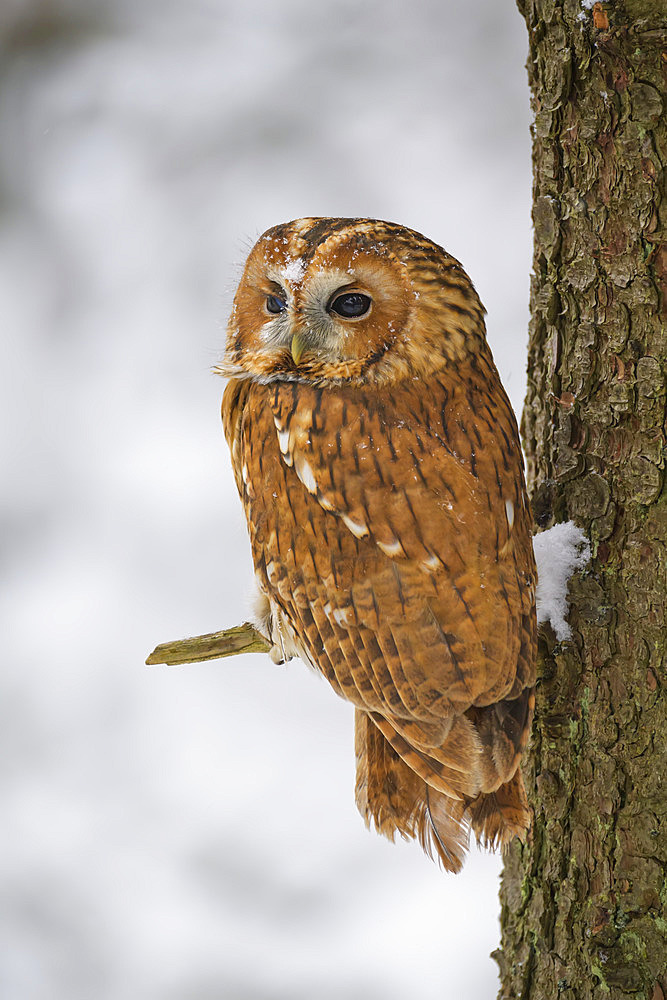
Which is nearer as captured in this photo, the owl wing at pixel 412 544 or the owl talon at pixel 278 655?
the owl wing at pixel 412 544

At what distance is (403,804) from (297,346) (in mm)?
747

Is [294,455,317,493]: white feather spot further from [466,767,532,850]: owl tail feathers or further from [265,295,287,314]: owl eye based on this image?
[466,767,532,850]: owl tail feathers

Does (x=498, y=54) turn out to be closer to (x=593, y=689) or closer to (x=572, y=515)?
(x=572, y=515)

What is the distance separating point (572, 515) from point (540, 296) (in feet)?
1.30

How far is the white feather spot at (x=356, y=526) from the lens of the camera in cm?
127

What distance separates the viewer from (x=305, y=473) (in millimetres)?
1321

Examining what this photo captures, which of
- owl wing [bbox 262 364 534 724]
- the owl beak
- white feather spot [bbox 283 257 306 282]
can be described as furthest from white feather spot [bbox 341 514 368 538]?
white feather spot [bbox 283 257 306 282]

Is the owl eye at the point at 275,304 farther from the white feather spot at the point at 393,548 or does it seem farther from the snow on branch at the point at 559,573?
the snow on branch at the point at 559,573

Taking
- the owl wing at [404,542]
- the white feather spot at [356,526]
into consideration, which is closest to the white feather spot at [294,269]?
the owl wing at [404,542]

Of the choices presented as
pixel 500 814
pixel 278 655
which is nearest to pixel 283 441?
pixel 278 655

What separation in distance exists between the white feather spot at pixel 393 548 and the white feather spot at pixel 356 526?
0.11 ft

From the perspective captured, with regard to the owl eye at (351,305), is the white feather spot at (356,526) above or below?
below

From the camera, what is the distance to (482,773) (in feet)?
3.96

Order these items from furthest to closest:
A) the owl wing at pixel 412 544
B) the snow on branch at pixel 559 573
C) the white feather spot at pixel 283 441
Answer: the snow on branch at pixel 559 573, the white feather spot at pixel 283 441, the owl wing at pixel 412 544
